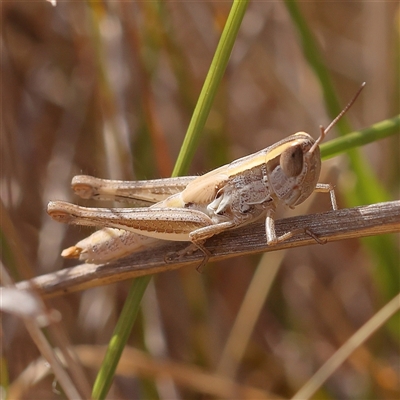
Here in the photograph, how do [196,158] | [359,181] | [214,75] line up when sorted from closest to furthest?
1. [214,75]
2. [359,181]
3. [196,158]

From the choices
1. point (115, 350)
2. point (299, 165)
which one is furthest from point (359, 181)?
point (115, 350)

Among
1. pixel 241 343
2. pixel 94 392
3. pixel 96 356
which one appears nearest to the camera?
pixel 94 392

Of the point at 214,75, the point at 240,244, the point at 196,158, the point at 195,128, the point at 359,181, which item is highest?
the point at 196,158

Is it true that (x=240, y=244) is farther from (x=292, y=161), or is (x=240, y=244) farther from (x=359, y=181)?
(x=359, y=181)

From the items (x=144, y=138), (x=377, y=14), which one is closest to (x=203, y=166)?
(x=144, y=138)

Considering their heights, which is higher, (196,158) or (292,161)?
(196,158)

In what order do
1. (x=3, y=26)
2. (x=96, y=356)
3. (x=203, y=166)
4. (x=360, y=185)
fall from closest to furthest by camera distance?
(x=360, y=185)
(x=96, y=356)
(x=3, y=26)
(x=203, y=166)

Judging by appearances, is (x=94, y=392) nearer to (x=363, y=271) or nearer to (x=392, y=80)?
(x=363, y=271)
